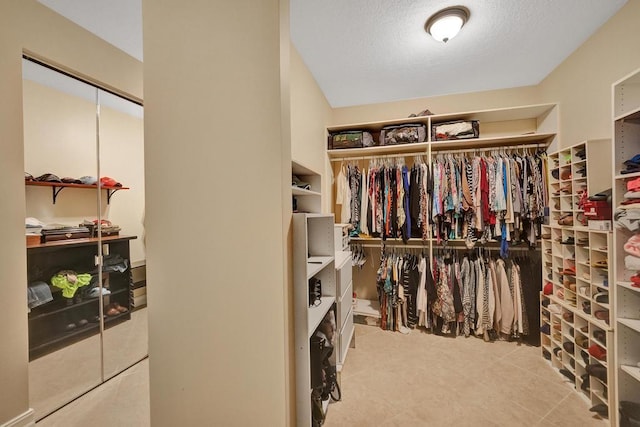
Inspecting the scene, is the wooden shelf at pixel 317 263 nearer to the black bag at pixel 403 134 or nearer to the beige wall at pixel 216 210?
the beige wall at pixel 216 210

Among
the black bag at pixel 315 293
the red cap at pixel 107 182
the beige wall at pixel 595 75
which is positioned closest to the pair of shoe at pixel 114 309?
the red cap at pixel 107 182

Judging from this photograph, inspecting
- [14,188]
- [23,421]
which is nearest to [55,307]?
[23,421]

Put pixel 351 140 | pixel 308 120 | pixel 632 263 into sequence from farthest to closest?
pixel 351 140 → pixel 308 120 → pixel 632 263

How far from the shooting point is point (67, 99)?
1.79 m

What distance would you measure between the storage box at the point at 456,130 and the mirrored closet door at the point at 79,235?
2943 millimetres

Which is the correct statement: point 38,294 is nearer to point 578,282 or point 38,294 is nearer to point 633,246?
point 633,246

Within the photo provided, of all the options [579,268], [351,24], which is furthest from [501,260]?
[351,24]

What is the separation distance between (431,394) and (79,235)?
2.80 m

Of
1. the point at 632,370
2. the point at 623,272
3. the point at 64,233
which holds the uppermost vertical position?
the point at 64,233

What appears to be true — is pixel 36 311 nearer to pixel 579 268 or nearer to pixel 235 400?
pixel 235 400

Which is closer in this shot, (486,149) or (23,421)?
(23,421)

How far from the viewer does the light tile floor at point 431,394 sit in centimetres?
159

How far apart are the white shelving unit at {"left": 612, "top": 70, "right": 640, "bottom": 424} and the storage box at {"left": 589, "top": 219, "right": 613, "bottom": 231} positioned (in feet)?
0.50

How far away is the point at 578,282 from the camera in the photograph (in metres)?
1.83
